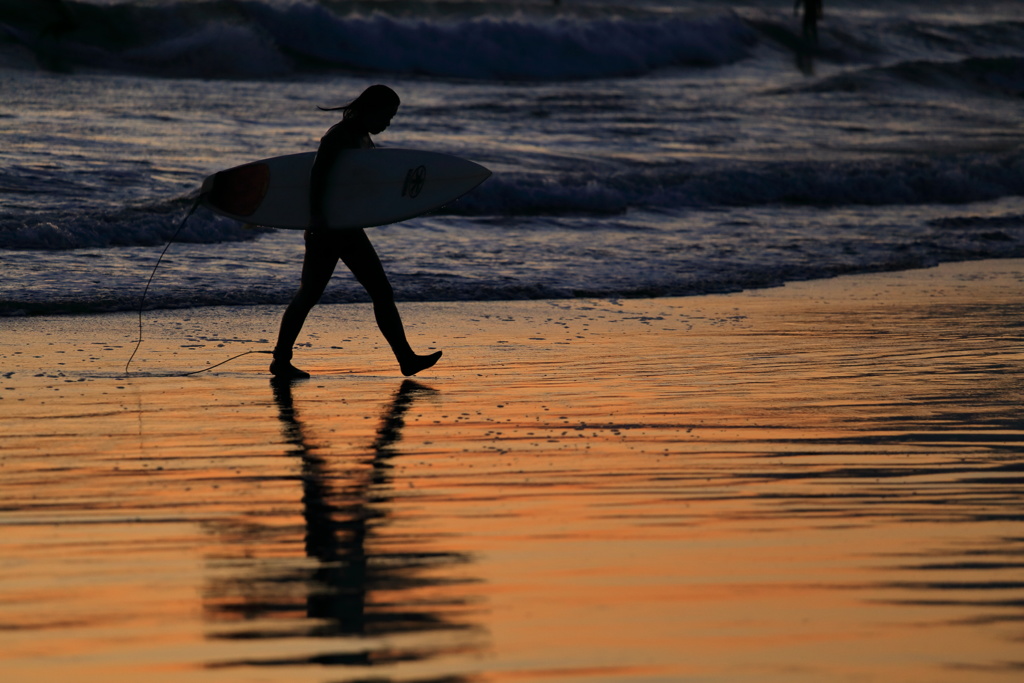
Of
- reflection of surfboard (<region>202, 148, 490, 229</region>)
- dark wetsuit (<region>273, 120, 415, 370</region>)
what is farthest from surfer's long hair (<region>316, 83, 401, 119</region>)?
reflection of surfboard (<region>202, 148, 490, 229</region>)

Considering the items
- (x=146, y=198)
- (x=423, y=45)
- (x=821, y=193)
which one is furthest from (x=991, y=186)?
(x=423, y=45)

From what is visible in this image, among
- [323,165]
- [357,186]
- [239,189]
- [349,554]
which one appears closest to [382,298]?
[357,186]

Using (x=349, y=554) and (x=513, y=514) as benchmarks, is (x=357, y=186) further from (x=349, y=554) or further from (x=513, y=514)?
(x=349, y=554)

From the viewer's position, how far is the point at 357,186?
7.18m

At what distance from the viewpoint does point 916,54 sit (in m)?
41.5

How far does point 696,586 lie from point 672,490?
1.01 meters

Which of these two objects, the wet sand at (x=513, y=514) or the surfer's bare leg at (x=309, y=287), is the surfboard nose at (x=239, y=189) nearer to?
the surfer's bare leg at (x=309, y=287)

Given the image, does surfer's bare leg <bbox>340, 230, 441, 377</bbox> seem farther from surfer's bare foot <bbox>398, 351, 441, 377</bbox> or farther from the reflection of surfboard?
the reflection of surfboard

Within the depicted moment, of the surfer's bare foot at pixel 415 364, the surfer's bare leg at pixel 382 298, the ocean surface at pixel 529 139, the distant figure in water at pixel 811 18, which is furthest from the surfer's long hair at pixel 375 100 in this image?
the distant figure in water at pixel 811 18

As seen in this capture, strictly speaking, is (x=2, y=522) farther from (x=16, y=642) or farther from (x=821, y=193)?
(x=821, y=193)

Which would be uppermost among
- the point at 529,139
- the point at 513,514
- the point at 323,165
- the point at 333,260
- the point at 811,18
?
the point at 811,18

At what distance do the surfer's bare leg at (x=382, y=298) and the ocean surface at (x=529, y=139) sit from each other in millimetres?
2597

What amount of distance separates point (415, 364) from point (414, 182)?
1.26 m

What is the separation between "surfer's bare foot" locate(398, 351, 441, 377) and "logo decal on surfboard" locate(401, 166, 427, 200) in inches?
44.0
